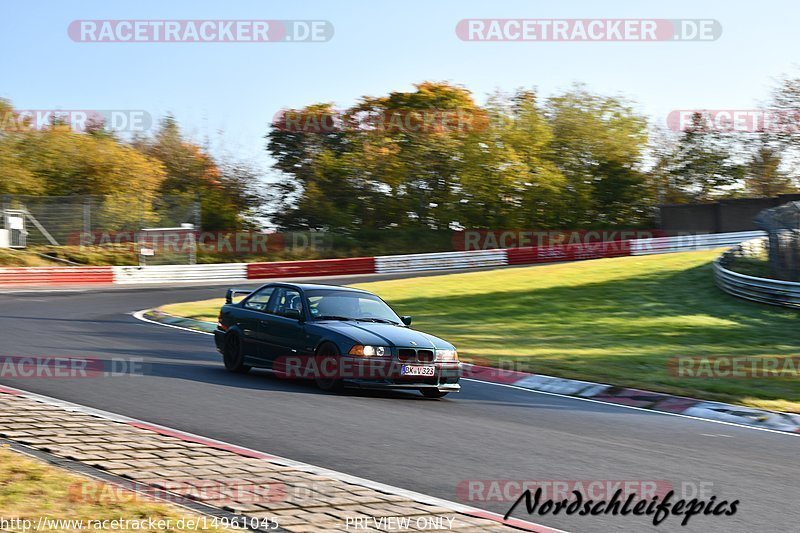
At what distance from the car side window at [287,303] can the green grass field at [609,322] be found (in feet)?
14.0

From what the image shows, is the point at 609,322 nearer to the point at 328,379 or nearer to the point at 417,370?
the point at 417,370

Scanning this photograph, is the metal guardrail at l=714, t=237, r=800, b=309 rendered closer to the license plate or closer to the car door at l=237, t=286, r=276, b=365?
the license plate

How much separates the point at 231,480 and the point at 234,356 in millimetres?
6678

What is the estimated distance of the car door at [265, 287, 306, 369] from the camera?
11.6 metres

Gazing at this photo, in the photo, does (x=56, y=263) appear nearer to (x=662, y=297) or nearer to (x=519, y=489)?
(x=662, y=297)

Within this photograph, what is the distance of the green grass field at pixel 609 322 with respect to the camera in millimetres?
13711

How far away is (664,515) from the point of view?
19.7 ft

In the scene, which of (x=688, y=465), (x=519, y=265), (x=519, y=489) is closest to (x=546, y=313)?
(x=688, y=465)

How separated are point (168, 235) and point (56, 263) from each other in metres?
5.00

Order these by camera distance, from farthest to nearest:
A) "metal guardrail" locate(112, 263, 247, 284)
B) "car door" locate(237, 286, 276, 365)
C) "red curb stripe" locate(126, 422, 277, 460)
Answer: "metal guardrail" locate(112, 263, 247, 284), "car door" locate(237, 286, 276, 365), "red curb stripe" locate(126, 422, 277, 460)

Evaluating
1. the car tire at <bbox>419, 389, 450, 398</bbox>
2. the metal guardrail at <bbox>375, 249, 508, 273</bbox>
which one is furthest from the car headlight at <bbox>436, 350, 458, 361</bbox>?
the metal guardrail at <bbox>375, 249, 508, 273</bbox>

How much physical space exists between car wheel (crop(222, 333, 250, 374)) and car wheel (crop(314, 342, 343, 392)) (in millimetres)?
1819

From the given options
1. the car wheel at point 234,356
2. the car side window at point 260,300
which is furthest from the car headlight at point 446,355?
the car wheel at point 234,356

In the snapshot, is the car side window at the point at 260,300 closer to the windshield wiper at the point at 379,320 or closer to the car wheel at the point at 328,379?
the windshield wiper at the point at 379,320
